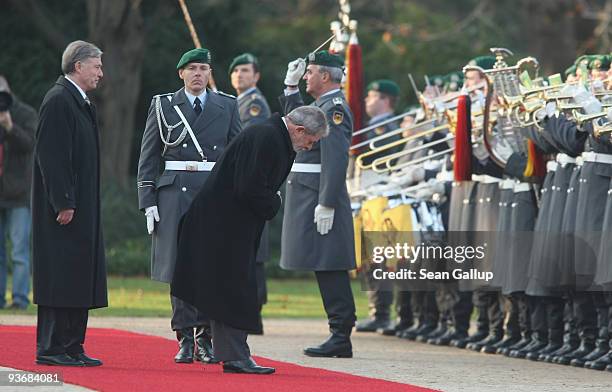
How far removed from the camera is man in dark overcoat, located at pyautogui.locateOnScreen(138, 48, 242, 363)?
10.8 m

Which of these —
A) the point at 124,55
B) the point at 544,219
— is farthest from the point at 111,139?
the point at 544,219

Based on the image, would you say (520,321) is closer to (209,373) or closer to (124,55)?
(209,373)

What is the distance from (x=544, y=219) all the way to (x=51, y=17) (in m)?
14.6

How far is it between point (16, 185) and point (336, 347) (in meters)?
4.45

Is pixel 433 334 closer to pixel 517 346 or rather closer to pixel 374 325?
pixel 374 325

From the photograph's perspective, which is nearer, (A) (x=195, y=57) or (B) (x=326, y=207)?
(A) (x=195, y=57)

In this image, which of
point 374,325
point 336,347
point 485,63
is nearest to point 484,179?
point 485,63

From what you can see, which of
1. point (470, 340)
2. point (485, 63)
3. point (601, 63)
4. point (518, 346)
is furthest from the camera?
point (485, 63)

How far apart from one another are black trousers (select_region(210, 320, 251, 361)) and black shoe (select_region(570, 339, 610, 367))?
2.78m

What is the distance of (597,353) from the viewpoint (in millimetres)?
11648

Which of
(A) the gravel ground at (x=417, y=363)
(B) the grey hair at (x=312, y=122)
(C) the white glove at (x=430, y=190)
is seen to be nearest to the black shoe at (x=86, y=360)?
(A) the gravel ground at (x=417, y=363)

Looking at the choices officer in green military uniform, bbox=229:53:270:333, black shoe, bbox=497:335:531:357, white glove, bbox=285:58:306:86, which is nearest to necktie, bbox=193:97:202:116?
white glove, bbox=285:58:306:86

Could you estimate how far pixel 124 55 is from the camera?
24406 mm

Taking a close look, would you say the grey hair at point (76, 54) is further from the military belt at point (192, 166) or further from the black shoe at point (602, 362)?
the black shoe at point (602, 362)
